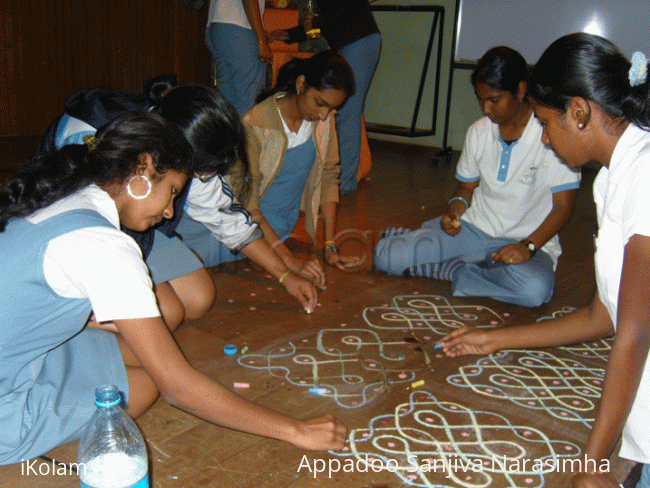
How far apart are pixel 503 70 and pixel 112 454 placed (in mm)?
1953

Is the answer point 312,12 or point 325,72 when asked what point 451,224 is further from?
point 312,12

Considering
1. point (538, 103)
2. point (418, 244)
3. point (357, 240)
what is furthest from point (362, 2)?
point (538, 103)

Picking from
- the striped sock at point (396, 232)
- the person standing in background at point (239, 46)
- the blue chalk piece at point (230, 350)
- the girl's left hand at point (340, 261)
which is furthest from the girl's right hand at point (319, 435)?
the person standing in background at point (239, 46)

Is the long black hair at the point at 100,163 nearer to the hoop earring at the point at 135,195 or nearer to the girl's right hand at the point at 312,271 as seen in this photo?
the hoop earring at the point at 135,195

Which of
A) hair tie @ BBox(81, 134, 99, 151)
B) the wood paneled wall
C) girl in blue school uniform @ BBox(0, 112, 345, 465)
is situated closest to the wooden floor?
girl in blue school uniform @ BBox(0, 112, 345, 465)

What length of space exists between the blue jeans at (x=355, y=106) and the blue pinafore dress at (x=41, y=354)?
2.91 metres

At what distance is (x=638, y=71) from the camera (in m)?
1.18

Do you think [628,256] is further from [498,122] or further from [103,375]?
[498,122]

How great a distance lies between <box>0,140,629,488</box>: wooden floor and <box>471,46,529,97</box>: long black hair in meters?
0.90

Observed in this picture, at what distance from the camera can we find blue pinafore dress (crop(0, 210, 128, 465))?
1.15 m

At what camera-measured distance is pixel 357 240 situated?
3.30 m

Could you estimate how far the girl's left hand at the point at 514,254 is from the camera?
248 cm

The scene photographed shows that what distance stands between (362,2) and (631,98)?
10.0 feet

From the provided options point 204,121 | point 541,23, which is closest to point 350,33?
point 204,121
